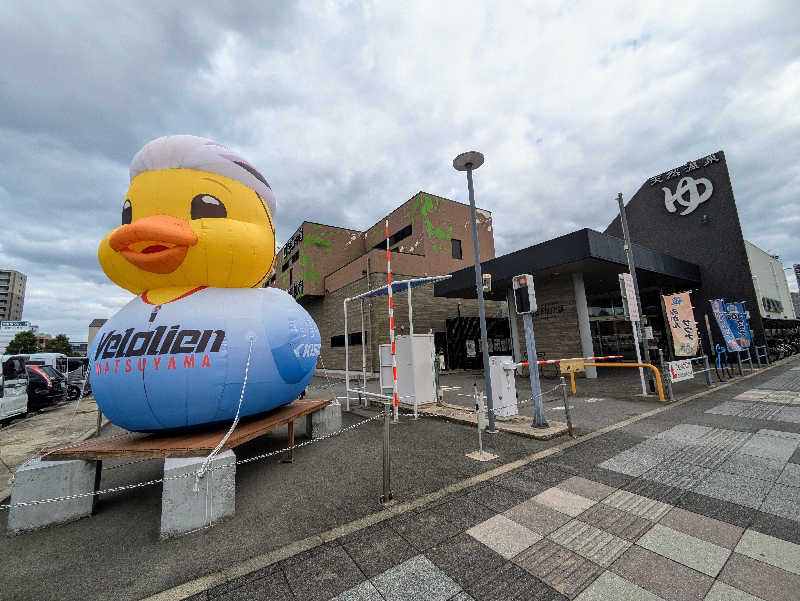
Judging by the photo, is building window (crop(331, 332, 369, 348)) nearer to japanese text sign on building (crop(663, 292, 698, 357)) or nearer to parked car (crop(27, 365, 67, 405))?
parked car (crop(27, 365, 67, 405))

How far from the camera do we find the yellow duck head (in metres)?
4.18

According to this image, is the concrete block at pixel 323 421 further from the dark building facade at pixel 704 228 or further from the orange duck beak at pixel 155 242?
the dark building facade at pixel 704 228

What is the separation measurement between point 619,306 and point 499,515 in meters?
25.1

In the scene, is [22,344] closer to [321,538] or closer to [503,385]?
[503,385]

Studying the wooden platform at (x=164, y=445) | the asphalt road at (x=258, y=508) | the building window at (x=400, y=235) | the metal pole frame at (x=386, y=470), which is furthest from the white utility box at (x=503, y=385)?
the building window at (x=400, y=235)

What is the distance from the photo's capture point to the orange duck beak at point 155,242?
13.0ft

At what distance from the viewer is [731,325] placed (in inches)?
530

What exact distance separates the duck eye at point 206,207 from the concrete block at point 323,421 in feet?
12.1

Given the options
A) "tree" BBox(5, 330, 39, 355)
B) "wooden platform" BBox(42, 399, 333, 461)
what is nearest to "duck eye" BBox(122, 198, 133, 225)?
"wooden platform" BBox(42, 399, 333, 461)

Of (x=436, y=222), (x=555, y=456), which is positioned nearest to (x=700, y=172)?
(x=436, y=222)

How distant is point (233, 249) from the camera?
4.46 metres

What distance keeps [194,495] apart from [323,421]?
310 cm

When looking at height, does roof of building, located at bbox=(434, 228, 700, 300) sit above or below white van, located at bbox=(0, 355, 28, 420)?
above

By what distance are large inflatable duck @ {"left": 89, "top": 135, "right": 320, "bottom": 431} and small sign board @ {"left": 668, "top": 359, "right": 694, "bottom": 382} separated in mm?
9306
